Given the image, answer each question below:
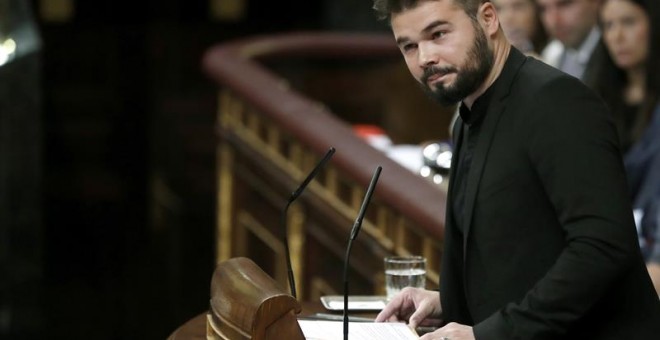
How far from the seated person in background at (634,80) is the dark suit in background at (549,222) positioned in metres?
2.13

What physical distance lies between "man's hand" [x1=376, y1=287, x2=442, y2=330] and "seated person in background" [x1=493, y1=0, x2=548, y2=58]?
2.99 m

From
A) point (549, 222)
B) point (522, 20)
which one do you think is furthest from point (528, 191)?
point (522, 20)

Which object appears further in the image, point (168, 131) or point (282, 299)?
point (168, 131)

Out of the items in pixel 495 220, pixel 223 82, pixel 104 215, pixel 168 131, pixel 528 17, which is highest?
pixel 495 220

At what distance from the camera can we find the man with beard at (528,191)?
196 cm

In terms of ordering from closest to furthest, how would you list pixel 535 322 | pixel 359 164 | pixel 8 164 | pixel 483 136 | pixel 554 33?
pixel 535 322, pixel 483 136, pixel 359 164, pixel 554 33, pixel 8 164

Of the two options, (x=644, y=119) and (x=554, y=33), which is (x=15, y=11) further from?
(x=644, y=119)

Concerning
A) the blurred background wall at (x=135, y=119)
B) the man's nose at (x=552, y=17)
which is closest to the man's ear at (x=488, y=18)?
the man's nose at (x=552, y=17)

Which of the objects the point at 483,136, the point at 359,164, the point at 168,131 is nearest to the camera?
the point at 483,136

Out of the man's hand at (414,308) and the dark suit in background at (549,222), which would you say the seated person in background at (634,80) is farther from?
the dark suit in background at (549,222)

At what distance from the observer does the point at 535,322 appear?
2000 millimetres

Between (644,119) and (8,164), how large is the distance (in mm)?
2883

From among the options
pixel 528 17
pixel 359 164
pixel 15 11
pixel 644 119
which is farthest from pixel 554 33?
pixel 15 11

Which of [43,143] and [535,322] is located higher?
[535,322]
